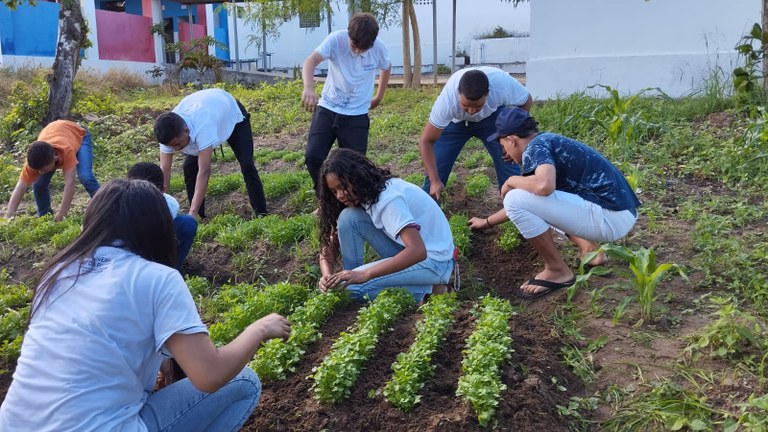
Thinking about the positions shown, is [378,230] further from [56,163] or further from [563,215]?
[56,163]

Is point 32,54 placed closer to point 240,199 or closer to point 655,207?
point 240,199

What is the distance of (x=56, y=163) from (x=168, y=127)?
228 cm

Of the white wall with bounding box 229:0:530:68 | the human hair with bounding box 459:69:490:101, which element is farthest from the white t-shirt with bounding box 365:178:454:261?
the white wall with bounding box 229:0:530:68

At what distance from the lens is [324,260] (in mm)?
4672

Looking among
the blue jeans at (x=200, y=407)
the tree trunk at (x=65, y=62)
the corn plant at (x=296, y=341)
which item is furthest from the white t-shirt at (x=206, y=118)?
the tree trunk at (x=65, y=62)

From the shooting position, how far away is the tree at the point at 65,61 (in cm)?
1146

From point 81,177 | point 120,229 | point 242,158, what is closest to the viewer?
point 120,229

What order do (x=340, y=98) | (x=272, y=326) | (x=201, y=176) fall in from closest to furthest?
(x=272, y=326) → (x=201, y=176) → (x=340, y=98)

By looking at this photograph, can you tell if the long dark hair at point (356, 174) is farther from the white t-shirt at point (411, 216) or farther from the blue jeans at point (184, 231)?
the blue jeans at point (184, 231)

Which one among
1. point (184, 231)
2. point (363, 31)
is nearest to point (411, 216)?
point (184, 231)

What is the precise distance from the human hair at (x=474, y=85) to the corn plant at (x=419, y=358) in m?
1.68

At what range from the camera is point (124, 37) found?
73.5ft

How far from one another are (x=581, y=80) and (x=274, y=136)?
4.79 m

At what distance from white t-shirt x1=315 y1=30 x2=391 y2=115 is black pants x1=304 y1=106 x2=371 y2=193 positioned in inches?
2.4
